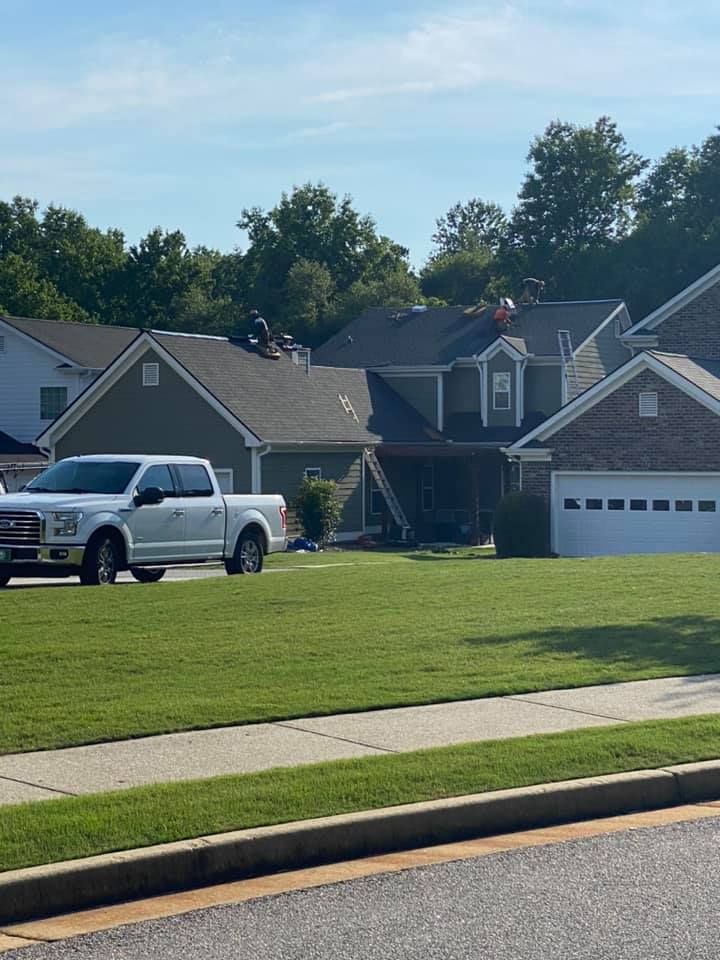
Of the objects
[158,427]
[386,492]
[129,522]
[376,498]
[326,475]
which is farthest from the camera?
[376,498]

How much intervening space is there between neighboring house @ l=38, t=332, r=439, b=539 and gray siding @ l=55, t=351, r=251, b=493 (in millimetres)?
30

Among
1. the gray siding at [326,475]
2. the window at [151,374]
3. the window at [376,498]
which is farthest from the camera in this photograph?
the window at [376,498]

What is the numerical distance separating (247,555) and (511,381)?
2748 centimetres

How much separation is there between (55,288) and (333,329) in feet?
50.8

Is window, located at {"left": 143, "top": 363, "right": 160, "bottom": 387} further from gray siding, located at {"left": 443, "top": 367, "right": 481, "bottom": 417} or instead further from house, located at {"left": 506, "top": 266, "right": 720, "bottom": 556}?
house, located at {"left": 506, "top": 266, "right": 720, "bottom": 556}

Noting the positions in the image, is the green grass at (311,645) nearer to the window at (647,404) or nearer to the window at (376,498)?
the window at (647,404)

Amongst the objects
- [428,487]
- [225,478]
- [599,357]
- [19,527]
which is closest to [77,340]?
[225,478]

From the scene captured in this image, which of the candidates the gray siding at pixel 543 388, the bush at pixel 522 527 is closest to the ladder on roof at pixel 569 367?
the gray siding at pixel 543 388

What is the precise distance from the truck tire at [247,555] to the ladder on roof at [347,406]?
23.2 m

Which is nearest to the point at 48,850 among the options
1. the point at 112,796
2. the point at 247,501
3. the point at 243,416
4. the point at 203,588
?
the point at 112,796

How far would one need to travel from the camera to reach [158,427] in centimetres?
4259

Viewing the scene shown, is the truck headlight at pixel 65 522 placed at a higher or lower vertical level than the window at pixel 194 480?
lower

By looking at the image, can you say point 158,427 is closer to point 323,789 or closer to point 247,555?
point 247,555

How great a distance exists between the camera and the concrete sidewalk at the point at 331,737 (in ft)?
28.1
